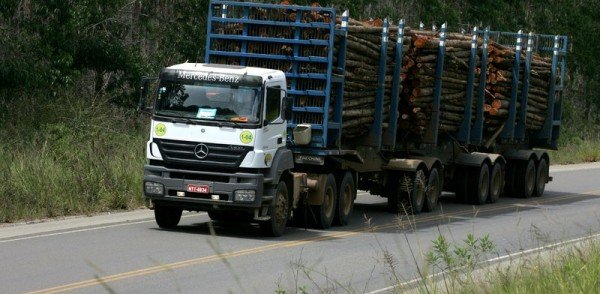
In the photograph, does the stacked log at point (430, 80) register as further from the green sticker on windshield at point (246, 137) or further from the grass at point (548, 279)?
the grass at point (548, 279)

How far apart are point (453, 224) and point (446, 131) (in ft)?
13.5

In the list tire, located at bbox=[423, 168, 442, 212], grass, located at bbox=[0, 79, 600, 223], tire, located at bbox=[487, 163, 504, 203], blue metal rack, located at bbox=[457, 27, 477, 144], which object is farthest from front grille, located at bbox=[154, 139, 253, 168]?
tire, located at bbox=[487, 163, 504, 203]

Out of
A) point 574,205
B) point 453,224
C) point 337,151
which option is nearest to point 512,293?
point 337,151

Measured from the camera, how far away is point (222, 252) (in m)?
11.6

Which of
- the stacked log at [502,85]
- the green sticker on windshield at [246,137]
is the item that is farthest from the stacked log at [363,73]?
the stacked log at [502,85]

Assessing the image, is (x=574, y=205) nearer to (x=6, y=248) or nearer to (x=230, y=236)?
(x=230, y=236)

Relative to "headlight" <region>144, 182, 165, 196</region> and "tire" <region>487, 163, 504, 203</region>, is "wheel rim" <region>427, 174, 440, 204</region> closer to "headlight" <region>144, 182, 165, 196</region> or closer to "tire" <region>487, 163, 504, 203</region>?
"tire" <region>487, 163, 504, 203</region>

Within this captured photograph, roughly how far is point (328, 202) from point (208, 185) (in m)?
2.88

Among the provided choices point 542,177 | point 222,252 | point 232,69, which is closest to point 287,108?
point 232,69

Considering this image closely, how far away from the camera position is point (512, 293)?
411 inches

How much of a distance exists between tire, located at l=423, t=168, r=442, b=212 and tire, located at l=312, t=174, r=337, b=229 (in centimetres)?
398

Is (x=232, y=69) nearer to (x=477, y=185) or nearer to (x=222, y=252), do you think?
(x=222, y=252)

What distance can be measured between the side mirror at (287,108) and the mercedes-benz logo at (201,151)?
1.36 metres

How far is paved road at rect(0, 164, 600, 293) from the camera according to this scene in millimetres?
14148
